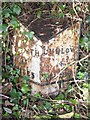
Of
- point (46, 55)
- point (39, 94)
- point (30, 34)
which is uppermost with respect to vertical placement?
point (30, 34)

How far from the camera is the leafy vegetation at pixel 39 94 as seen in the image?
5.67 ft

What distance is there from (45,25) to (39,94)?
1.22 feet

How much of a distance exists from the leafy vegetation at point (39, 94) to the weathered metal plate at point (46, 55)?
0.09 feet

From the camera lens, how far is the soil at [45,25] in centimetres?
169

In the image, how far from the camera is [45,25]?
1.71 m

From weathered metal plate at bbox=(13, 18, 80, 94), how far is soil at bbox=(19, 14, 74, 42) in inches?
0.9

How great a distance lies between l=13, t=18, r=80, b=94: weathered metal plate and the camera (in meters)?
1.70

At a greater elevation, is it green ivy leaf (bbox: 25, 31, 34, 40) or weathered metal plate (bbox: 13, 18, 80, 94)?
green ivy leaf (bbox: 25, 31, 34, 40)

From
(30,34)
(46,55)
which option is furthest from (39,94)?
(30,34)

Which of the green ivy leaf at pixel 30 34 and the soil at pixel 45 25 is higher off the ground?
the soil at pixel 45 25

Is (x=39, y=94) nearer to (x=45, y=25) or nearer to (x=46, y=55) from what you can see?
(x=46, y=55)

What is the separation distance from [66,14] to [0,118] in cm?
66

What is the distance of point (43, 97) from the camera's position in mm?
1763

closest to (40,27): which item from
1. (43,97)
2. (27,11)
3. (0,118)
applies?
(27,11)
